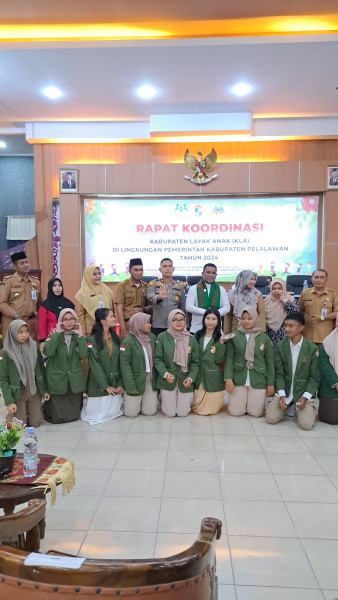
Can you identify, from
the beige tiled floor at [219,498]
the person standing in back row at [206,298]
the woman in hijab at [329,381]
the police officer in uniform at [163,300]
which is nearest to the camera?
the beige tiled floor at [219,498]

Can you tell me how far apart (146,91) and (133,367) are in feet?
13.4

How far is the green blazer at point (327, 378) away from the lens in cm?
429

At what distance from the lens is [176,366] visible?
459cm

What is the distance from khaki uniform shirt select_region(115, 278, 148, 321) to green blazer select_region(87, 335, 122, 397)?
82 cm

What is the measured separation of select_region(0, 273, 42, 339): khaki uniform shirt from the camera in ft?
16.9

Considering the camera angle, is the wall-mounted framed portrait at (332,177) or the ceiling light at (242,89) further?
the wall-mounted framed portrait at (332,177)

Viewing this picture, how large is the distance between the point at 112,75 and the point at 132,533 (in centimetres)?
534

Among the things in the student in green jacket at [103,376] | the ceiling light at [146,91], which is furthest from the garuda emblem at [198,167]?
the student in green jacket at [103,376]

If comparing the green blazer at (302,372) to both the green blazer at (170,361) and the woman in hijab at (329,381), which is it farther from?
the green blazer at (170,361)

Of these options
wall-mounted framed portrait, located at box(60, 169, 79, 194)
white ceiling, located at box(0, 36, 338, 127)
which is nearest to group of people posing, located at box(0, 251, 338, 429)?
white ceiling, located at box(0, 36, 338, 127)

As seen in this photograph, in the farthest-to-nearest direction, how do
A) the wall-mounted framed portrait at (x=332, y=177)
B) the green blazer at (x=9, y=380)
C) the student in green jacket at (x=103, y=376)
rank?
1. the wall-mounted framed portrait at (x=332, y=177)
2. the student in green jacket at (x=103, y=376)
3. the green blazer at (x=9, y=380)

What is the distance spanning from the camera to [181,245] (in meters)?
8.27

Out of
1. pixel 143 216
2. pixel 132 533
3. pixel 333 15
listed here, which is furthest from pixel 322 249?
pixel 132 533

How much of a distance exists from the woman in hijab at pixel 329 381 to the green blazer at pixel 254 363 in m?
0.48
